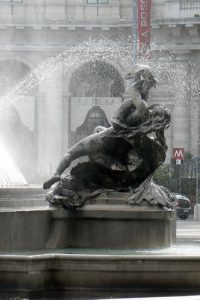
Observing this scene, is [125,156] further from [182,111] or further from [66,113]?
[66,113]

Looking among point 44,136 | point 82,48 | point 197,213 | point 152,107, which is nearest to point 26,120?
point 44,136

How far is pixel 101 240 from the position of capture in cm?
1411

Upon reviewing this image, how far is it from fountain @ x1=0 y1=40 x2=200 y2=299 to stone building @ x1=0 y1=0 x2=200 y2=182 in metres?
42.7

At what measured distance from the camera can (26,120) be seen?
60062 millimetres

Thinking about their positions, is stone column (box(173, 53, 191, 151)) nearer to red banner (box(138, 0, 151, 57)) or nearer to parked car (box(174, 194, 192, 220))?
red banner (box(138, 0, 151, 57))

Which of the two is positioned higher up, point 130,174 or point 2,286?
point 130,174

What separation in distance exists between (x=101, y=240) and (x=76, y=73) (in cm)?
4724

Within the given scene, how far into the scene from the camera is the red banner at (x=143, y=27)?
160ft

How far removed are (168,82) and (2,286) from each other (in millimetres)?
46809

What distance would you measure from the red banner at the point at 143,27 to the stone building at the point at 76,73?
513cm

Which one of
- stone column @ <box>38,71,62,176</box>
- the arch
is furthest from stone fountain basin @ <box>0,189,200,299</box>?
the arch

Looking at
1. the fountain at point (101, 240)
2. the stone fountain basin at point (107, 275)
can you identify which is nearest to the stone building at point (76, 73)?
the fountain at point (101, 240)

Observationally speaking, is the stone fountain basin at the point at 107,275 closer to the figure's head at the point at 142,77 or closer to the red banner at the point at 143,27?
the figure's head at the point at 142,77

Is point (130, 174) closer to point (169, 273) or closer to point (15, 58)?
point (169, 273)
